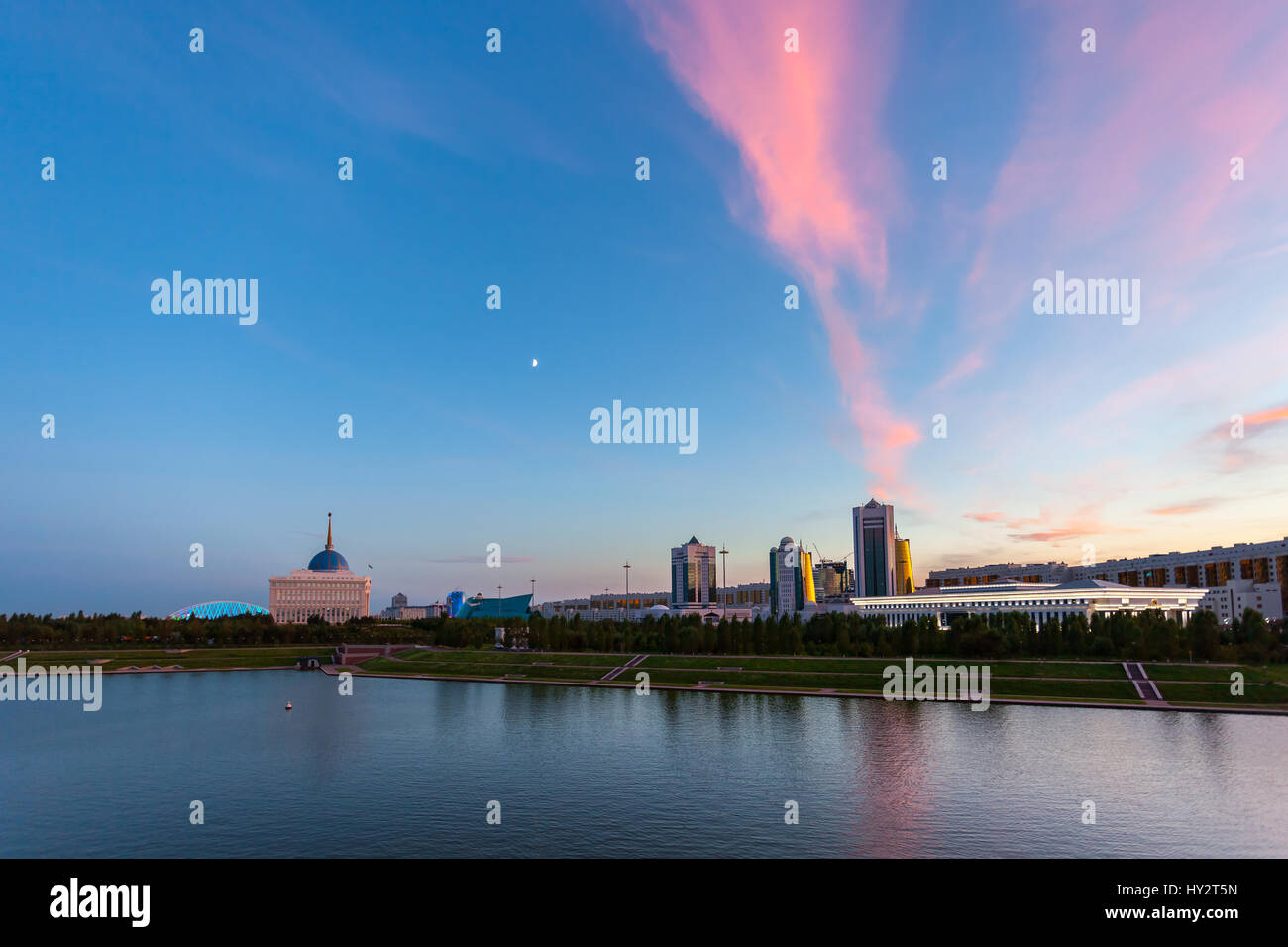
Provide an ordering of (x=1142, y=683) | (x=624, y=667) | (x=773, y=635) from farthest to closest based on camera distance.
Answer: (x=773, y=635) < (x=624, y=667) < (x=1142, y=683)

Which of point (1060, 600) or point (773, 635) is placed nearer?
point (773, 635)

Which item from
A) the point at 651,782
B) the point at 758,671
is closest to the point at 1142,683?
the point at 758,671

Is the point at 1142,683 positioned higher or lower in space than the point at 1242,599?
lower

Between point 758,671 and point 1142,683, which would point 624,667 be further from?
point 1142,683

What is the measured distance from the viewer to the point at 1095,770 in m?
39.9

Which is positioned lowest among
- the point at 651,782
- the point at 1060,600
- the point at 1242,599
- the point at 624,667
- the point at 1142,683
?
the point at 624,667

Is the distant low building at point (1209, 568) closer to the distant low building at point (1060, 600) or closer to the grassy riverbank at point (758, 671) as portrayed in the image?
the distant low building at point (1060, 600)

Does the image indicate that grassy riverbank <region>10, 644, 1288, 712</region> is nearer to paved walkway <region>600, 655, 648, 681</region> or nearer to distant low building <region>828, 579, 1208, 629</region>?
paved walkway <region>600, 655, 648, 681</region>

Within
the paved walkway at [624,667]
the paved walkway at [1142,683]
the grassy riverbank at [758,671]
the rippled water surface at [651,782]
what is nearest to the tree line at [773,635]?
the grassy riverbank at [758,671]

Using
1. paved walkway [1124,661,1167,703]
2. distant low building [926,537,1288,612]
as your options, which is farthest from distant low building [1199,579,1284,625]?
paved walkway [1124,661,1167,703]

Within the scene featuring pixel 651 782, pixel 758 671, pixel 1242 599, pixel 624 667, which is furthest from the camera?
pixel 1242 599

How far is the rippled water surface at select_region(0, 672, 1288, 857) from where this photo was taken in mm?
29922

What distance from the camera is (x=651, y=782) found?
1539 inches
